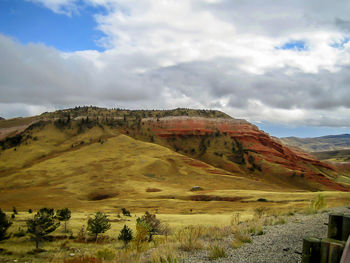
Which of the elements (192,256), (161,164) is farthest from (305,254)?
(161,164)

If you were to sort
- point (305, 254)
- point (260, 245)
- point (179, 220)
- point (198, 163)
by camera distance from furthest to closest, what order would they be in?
point (198, 163), point (179, 220), point (260, 245), point (305, 254)

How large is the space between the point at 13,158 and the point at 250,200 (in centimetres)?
8479

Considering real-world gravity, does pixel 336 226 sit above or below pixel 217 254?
above

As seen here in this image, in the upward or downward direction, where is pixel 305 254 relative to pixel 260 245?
upward

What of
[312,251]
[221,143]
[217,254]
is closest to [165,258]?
[217,254]

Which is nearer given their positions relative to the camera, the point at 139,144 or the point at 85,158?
the point at 85,158

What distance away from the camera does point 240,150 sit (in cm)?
11631

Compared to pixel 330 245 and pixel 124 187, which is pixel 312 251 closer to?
pixel 330 245

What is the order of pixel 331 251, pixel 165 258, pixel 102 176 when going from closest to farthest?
1. pixel 331 251
2. pixel 165 258
3. pixel 102 176

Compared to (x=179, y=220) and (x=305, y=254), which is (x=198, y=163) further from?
(x=305, y=254)

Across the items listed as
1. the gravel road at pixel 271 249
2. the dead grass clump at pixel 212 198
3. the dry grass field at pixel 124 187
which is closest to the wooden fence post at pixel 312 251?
the gravel road at pixel 271 249

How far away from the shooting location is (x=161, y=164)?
87.5 m

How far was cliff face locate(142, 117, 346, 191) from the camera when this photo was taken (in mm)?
99938

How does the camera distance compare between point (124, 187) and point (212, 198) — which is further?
point (124, 187)
